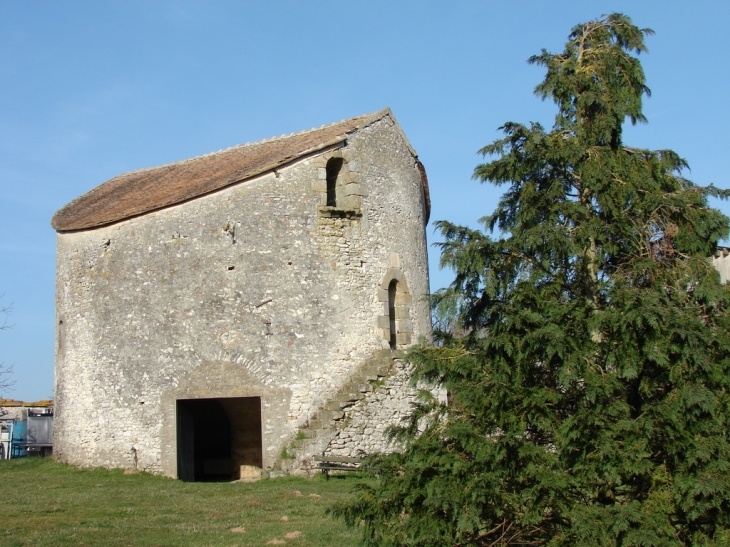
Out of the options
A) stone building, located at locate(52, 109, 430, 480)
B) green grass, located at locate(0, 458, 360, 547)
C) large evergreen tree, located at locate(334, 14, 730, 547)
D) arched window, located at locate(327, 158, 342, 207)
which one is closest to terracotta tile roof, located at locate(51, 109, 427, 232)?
stone building, located at locate(52, 109, 430, 480)

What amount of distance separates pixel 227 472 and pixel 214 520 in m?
8.25

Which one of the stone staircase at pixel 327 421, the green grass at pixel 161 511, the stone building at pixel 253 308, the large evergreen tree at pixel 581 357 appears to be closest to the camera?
the large evergreen tree at pixel 581 357

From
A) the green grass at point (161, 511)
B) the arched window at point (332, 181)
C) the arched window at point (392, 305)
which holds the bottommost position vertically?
the green grass at point (161, 511)

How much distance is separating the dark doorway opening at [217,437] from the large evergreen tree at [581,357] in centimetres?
995

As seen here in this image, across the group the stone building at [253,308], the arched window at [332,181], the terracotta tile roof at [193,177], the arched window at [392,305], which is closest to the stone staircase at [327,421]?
the stone building at [253,308]

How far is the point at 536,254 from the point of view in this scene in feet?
26.7

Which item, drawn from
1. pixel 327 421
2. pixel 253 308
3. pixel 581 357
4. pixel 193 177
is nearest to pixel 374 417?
pixel 327 421

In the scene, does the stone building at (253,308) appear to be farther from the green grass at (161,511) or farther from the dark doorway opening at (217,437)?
the green grass at (161,511)

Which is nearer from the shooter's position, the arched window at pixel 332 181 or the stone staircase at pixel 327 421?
the stone staircase at pixel 327 421

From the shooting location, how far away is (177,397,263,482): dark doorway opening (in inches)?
682

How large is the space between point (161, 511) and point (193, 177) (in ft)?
29.3

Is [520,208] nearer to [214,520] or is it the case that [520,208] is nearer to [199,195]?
[214,520]

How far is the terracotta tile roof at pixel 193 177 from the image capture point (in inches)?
679

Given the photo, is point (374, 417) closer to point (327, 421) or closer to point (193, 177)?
point (327, 421)
